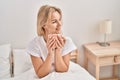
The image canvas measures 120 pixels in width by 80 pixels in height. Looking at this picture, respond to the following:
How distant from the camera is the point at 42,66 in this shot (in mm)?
1895

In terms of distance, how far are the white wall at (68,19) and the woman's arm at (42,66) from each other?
76cm

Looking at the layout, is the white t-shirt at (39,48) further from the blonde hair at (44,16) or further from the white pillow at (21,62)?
the white pillow at (21,62)

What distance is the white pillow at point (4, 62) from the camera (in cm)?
241

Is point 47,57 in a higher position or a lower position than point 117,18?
lower

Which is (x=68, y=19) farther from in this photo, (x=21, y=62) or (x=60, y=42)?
(x=60, y=42)

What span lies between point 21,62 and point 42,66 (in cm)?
62

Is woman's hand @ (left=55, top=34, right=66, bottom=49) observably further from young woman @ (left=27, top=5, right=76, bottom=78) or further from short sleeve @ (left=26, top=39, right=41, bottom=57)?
short sleeve @ (left=26, top=39, right=41, bottom=57)

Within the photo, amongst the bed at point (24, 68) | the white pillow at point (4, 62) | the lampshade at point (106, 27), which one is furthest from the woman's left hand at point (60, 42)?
the lampshade at point (106, 27)

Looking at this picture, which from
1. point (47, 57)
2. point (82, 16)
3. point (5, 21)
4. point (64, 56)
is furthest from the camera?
point (82, 16)

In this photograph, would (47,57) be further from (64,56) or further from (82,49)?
(82,49)

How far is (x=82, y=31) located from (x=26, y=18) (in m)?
0.67

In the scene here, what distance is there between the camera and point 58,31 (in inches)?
76.2

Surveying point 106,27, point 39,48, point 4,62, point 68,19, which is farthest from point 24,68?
point 106,27

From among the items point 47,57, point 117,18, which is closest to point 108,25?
point 117,18
